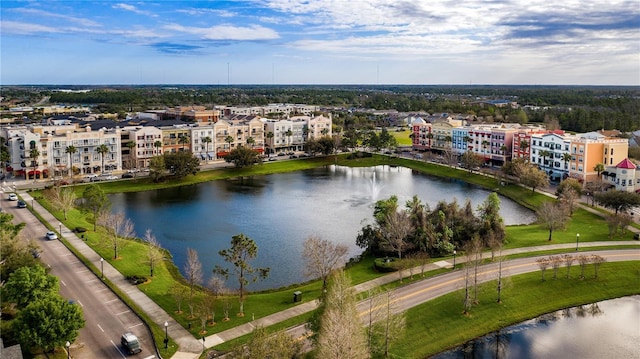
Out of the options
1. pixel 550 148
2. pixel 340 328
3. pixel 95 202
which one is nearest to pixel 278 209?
pixel 95 202

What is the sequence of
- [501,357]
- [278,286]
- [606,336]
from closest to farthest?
[501,357], [606,336], [278,286]

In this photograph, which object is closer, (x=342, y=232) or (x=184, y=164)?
(x=342, y=232)

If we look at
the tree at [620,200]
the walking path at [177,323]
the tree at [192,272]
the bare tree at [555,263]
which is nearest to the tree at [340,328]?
the walking path at [177,323]

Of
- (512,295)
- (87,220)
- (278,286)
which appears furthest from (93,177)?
(512,295)

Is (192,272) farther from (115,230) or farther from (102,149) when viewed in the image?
(102,149)

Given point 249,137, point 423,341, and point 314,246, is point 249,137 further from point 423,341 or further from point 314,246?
point 423,341

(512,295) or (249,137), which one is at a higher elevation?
(249,137)

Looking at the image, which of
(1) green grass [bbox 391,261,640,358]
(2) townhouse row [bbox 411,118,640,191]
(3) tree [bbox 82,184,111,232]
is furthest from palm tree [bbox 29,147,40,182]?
(2) townhouse row [bbox 411,118,640,191]
